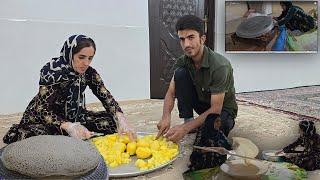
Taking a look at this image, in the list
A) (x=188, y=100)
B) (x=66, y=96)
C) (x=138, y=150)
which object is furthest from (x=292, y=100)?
→ (x=66, y=96)

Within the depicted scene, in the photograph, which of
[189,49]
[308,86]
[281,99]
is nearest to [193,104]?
[189,49]

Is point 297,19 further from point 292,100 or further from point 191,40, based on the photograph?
point 191,40

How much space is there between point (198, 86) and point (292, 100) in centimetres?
143

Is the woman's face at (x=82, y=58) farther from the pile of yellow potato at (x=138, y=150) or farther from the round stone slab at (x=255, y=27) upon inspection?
the round stone slab at (x=255, y=27)

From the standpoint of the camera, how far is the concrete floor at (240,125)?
4.00 feet

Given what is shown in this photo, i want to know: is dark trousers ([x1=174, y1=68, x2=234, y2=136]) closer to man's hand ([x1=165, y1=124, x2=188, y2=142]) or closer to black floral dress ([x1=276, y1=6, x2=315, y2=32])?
man's hand ([x1=165, y1=124, x2=188, y2=142])

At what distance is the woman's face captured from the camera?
112cm

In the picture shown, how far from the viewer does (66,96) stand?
4.00 ft

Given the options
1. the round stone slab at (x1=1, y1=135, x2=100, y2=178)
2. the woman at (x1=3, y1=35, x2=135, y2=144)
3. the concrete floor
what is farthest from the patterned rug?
the round stone slab at (x1=1, y1=135, x2=100, y2=178)

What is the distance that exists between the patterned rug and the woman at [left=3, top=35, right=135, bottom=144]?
129 cm

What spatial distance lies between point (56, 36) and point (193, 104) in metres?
0.83

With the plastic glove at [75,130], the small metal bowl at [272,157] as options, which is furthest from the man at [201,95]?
the plastic glove at [75,130]

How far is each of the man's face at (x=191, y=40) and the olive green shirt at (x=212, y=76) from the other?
0.06 m

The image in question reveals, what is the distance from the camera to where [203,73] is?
130 centimetres
